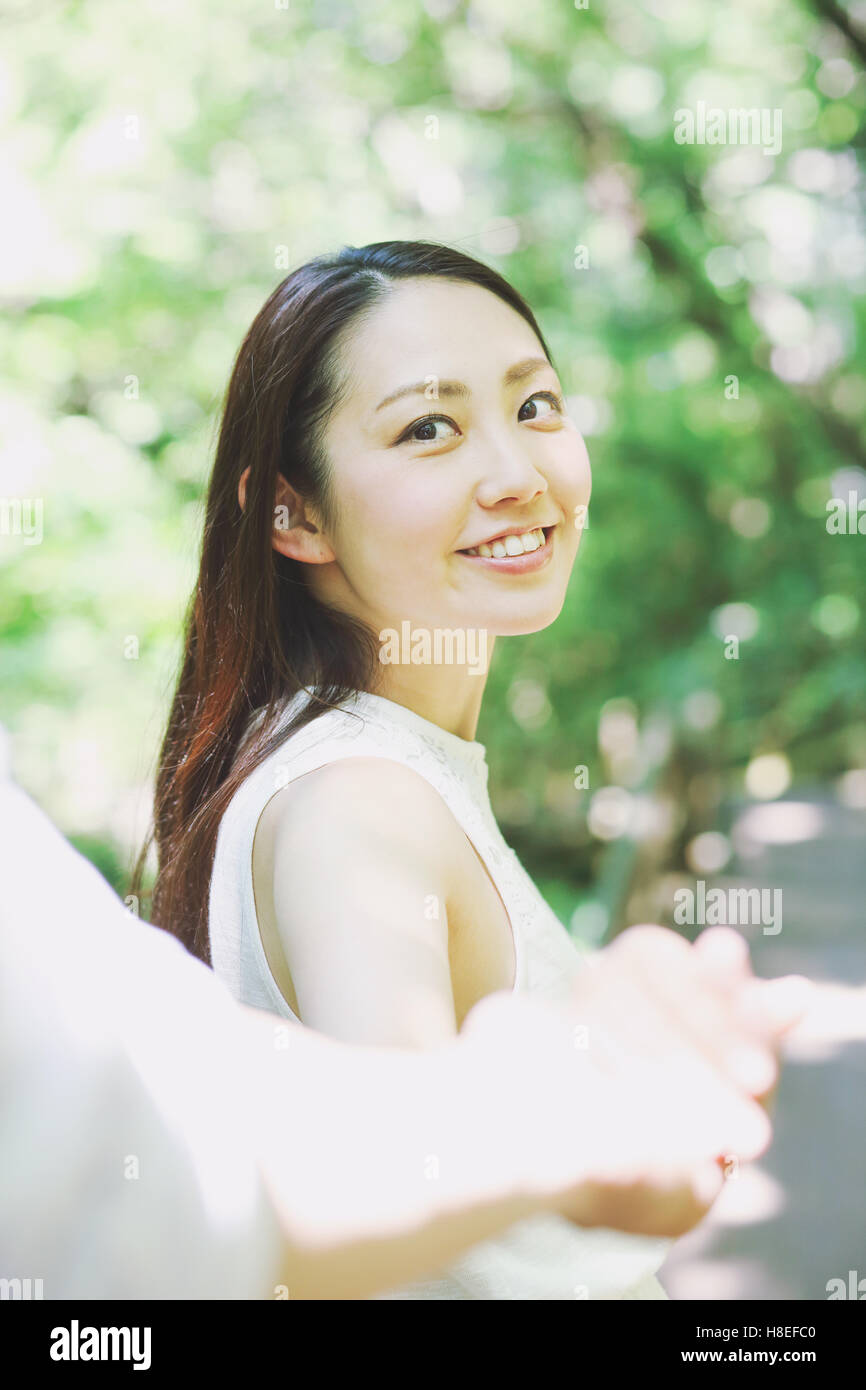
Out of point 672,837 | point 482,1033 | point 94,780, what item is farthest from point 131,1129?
point 672,837

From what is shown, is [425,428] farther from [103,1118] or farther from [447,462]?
[103,1118]

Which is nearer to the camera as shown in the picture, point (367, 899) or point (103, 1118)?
point (103, 1118)

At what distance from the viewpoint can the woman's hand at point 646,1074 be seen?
1.87 feet

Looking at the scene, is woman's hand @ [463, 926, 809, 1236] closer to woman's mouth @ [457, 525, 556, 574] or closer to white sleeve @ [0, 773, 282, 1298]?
white sleeve @ [0, 773, 282, 1298]

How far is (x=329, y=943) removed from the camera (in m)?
0.78

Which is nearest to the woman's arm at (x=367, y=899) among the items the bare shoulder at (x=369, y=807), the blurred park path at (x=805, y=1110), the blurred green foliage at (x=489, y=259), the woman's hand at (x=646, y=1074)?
the bare shoulder at (x=369, y=807)

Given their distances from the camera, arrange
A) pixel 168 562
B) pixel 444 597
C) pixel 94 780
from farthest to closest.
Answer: pixel 94 780 → pixel 168 562 → pixel 444 597

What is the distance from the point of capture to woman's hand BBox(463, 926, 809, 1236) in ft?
1.87

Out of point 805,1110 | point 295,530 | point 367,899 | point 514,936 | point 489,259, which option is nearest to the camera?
point 367,899

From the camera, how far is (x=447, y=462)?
3.30ft

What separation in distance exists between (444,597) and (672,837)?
190 inches

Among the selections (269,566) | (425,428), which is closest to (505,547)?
(425,428)

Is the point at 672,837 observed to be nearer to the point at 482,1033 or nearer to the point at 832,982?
the point at 832,982

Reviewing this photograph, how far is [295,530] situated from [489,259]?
3.40 m
